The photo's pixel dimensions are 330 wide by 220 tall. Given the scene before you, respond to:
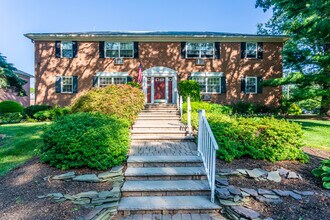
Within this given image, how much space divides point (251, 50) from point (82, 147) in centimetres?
1541

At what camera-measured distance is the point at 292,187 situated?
156 inches

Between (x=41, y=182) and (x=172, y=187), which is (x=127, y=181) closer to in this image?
(x=172, y=187)

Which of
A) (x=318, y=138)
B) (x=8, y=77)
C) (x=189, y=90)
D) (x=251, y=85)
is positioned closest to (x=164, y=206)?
(x=318, y=138)

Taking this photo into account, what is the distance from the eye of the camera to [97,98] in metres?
7.34

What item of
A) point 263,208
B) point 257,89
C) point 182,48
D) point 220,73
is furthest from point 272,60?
point 263,208

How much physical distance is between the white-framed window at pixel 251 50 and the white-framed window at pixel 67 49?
12871mm

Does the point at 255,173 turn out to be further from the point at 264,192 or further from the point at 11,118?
the point at 11,118

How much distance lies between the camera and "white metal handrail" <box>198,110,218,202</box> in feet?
11.7

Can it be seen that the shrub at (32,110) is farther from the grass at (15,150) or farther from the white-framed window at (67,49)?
the grass at (15,150)

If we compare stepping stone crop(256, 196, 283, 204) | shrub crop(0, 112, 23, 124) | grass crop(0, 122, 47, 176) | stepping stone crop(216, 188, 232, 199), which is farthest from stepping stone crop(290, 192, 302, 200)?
shrub crop(0, 112, 23, 124)

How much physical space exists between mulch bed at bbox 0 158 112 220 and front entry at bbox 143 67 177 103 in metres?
11.2

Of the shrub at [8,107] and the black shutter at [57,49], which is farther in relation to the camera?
the shrub at [8,107]

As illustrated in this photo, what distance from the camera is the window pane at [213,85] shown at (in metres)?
16.5

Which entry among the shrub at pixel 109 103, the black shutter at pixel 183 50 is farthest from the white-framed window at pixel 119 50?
the shrub at pixel 109 103
